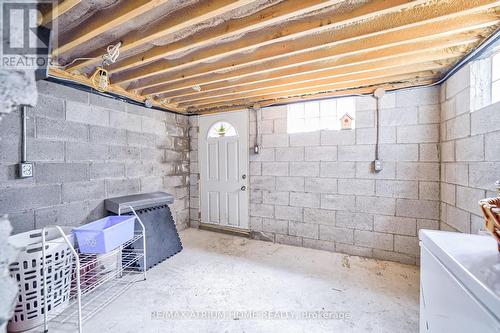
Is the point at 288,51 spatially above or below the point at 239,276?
above

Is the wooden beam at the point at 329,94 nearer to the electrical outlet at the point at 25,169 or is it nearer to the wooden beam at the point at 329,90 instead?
the wooden beam at the point at 329,90

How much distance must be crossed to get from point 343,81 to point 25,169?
3315 millimetres

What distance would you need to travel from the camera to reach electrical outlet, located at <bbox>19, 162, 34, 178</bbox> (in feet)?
6.02

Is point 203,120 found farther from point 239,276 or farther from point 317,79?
point 239,276

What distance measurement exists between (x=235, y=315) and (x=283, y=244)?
160 centimetres

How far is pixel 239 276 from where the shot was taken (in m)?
2.29

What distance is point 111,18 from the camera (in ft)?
4.58

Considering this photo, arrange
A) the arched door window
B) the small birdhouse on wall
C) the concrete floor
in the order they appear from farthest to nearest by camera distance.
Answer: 1. the arched door window
2. the small birdhouse on wall
3. the concrete floor

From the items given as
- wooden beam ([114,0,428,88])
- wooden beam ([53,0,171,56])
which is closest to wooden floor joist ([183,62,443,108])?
wooden beam ([114,0,428,88])

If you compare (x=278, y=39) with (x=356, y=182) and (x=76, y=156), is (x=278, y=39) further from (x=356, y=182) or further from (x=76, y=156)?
(x=76, y=156)

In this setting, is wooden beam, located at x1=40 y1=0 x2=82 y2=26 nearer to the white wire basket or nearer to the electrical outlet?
the electrical outlet

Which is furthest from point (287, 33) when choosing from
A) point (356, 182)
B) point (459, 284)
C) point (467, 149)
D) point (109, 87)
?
point (109, 87)

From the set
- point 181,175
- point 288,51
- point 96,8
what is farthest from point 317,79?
point 181,175

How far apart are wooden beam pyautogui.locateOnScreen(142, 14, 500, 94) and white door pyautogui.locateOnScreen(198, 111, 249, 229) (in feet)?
3.95
